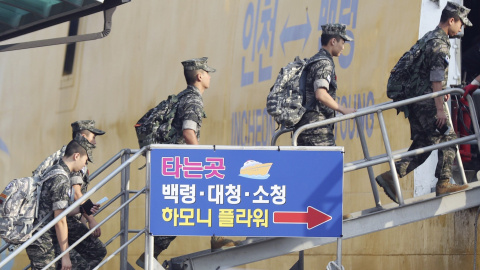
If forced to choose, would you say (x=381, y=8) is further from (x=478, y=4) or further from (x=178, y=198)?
(x=178, y=198)

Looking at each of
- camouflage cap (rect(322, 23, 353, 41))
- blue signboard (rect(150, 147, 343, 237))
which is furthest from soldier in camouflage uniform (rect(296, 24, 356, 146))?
blue signboard (rect(150, 147, 343, 237))

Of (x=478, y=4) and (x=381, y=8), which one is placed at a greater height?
(x=478, y=4)

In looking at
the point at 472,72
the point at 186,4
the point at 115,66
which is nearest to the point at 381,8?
the point at 472,72

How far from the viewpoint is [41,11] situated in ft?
24.9

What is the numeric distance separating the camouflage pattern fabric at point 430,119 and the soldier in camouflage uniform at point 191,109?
158cm

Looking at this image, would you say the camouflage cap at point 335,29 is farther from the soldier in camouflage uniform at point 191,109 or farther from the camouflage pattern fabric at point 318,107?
the soldier in camouflage uniform at point 191,109

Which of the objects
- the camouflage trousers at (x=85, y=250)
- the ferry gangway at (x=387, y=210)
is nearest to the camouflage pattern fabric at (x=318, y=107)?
the ferry gangway at (x=387, y=210)

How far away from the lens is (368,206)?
7258mm

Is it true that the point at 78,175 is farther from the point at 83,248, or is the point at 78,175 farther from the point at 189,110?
the point at 189,110

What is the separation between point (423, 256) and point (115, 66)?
20.0ft

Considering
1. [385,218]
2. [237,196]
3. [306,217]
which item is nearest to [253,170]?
[237,196]

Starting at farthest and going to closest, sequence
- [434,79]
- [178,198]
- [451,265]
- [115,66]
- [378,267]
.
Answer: [115,66] < [378,267] < [451,265] < [434,79] < [178,198]

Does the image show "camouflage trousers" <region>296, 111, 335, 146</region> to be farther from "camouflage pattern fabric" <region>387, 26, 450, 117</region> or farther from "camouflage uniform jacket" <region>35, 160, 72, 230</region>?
"camouflage uniform jacket" <region>35, 160, 72, 230</region>

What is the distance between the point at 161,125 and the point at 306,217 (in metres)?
1.81
